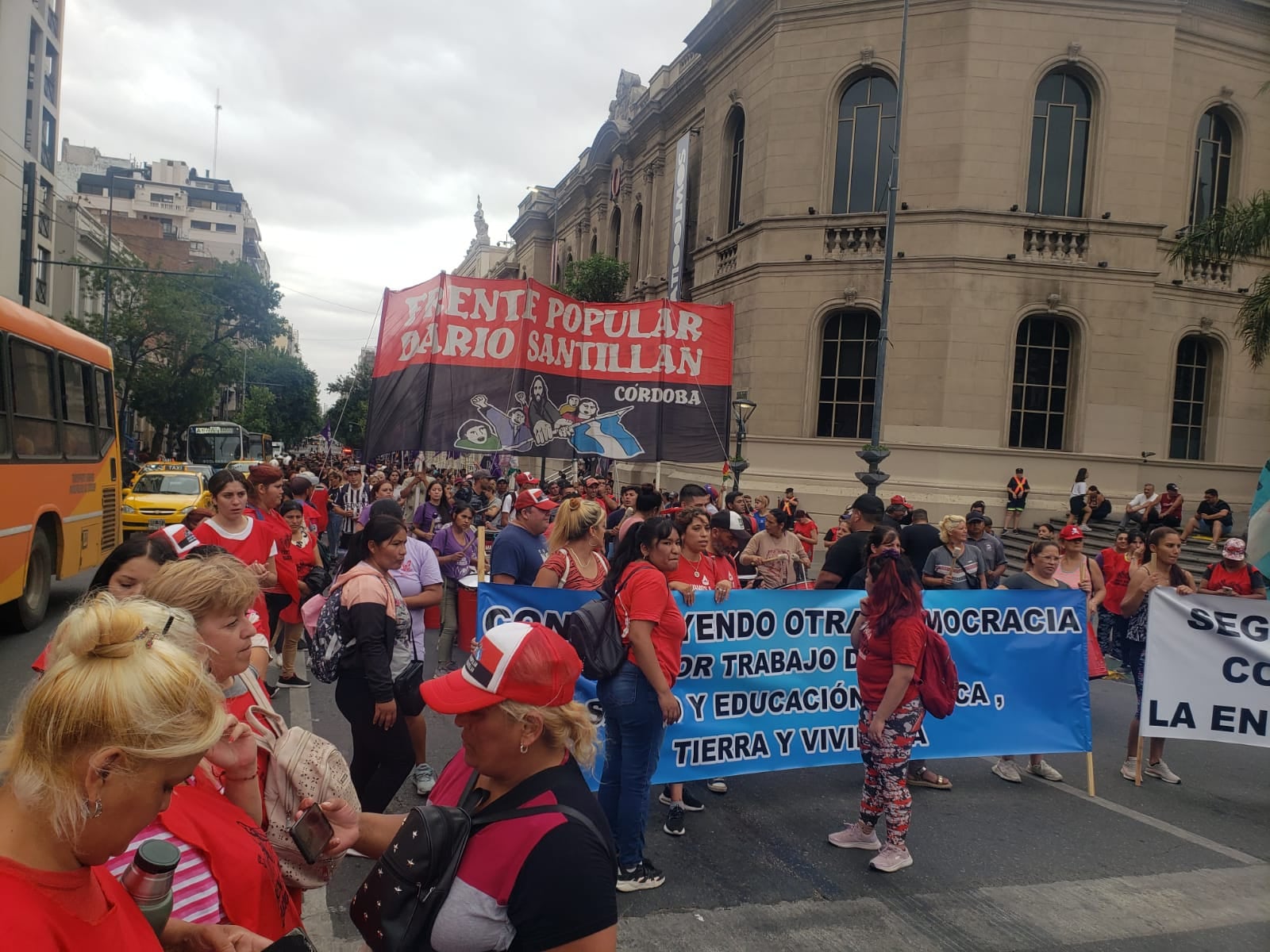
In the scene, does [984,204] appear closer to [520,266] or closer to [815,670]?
[815,670]

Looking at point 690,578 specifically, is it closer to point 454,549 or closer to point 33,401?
point 454,549

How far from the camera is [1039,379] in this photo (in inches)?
901

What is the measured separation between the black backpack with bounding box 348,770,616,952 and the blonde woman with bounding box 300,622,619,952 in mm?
28

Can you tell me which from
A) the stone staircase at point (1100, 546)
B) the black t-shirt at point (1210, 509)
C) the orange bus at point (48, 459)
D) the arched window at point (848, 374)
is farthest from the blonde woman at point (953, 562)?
the arched window at point (848, 374)

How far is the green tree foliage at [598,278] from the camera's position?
115 feet

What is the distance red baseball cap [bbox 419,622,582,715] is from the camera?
6.40ft

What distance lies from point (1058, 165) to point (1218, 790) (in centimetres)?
2024

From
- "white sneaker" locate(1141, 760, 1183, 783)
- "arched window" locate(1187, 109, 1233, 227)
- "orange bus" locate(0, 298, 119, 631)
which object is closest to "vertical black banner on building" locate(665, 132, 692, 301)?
"arched window" locate(1187, 109, 1233, 227)

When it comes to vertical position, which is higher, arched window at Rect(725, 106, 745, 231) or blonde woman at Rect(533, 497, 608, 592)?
arched window at Rect(725, 106, 745, 231)

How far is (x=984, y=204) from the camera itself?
72.7 ft

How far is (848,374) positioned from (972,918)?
67.8 ft

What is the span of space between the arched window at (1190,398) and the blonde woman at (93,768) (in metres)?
27.2

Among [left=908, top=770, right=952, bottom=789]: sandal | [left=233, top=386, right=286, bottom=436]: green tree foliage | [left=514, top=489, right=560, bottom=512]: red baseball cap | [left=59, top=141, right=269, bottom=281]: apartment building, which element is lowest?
[left=908, top=770, right=952, bottom=789]: sandal

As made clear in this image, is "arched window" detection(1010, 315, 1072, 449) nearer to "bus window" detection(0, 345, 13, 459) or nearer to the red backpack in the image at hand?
the red backpack
